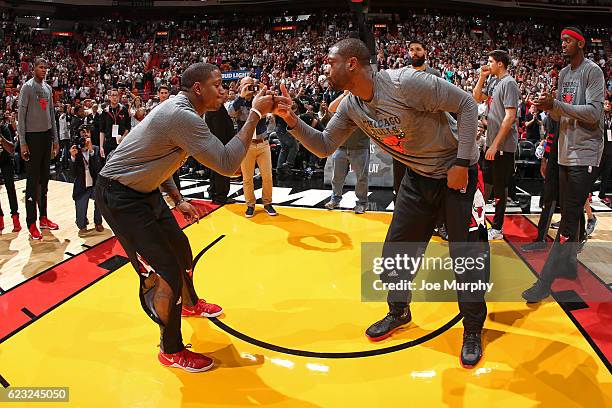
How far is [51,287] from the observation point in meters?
4.45

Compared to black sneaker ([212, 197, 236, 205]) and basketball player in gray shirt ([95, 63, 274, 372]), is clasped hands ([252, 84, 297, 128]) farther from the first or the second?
black sneaker ([212, 197, 236, 205])

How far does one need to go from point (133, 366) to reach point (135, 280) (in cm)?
A: 147

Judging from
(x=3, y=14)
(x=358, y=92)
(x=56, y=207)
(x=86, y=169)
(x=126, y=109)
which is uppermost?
(x=3, y=14)

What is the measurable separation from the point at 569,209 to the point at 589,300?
2.50 feet

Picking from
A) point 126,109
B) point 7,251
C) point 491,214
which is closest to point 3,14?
point 126,109

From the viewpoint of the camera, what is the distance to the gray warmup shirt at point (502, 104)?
202 inches

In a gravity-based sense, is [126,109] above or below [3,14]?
below

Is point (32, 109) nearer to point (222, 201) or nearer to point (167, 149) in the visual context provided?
point (222, 201)

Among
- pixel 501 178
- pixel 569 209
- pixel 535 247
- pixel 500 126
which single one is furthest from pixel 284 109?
pixel 535 247

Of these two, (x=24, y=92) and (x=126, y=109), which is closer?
(x=24, y=92)

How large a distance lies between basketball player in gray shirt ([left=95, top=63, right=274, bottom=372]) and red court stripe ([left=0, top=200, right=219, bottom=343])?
1.30 meters

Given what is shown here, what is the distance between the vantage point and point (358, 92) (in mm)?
3055

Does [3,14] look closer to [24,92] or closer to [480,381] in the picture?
[24,92]

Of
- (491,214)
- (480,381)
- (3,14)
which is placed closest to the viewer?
(480,381)
